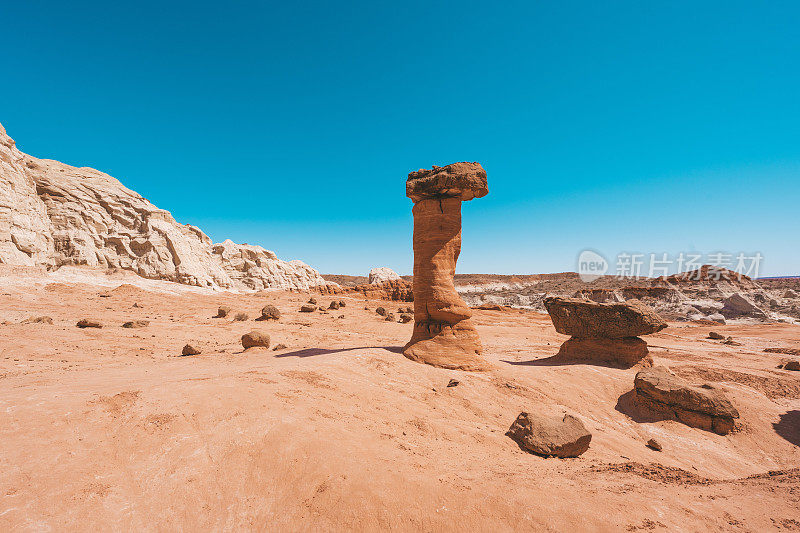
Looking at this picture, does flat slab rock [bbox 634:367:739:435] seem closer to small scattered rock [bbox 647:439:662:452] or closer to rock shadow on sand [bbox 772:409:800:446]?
rock shadow on sand [bbox 772:409:800:446]

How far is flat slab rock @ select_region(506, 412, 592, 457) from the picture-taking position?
192 inches

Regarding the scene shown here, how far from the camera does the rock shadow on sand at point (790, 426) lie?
7.06m

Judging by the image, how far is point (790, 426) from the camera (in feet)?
24.1

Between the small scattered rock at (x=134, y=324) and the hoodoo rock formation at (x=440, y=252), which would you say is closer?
the hoodoo rock formation at (x=440, y=252)

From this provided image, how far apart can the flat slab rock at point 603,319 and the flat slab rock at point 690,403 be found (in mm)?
2431

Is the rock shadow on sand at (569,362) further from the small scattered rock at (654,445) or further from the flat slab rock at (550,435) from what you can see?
the flat slab rock at (550,435)

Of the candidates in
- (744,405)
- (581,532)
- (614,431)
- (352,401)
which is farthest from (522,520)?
(744,405)

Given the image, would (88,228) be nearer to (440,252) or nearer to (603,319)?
(440,252)

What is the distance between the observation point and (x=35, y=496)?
112 inches

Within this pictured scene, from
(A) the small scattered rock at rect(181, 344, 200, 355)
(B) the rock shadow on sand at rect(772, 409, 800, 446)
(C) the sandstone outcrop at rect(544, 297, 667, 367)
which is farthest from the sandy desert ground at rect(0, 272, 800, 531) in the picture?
(C) the sandstone outcrop at rect(544, 297, 667, 367)

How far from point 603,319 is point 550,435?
702cm

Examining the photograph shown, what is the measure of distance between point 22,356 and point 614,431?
44.4 ft

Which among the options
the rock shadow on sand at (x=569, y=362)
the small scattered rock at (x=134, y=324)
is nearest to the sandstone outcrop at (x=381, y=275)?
the small scattered rock at (x=134, y=324)

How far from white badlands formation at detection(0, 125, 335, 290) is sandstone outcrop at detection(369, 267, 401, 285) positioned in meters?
20.2
